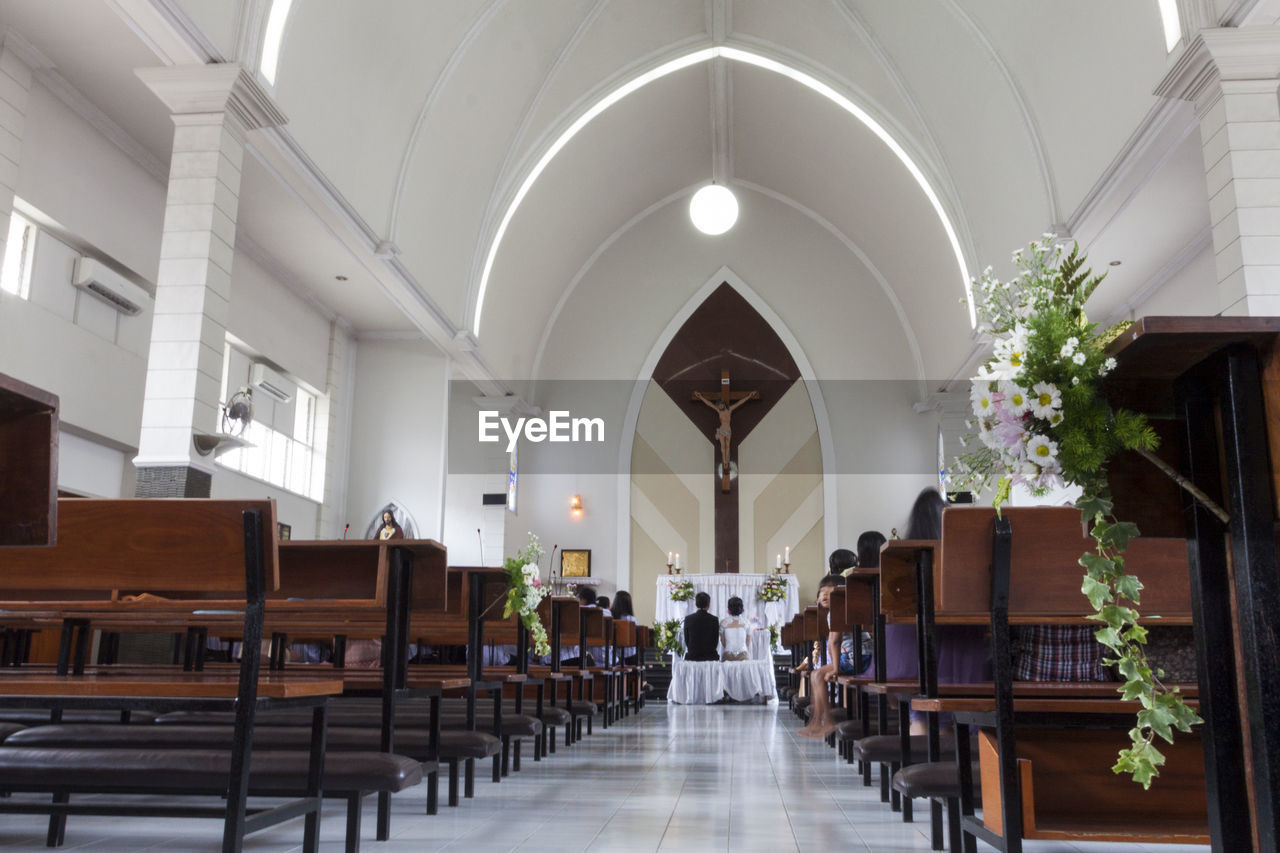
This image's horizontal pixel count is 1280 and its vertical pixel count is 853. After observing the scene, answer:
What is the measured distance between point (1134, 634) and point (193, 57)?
5.99 m

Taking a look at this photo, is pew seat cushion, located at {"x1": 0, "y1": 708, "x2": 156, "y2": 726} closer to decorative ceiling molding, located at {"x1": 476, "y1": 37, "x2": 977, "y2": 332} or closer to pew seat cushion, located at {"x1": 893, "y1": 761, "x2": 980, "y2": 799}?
pew seat cushion, located at {"x1": 893, "y1": 761, "x2": 980, "y2": 799}

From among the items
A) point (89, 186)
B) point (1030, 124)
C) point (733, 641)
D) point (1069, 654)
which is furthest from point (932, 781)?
point (733, 641)

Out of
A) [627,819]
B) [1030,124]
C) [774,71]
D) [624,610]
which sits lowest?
[627,819]

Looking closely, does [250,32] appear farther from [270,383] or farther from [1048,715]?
[1048,715]

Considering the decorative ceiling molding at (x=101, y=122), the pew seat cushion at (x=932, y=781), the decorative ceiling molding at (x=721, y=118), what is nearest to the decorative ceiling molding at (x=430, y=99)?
the decorative ceiling molding at (x=101, y=122)

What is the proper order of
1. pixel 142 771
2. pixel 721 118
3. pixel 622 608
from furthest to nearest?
pixel 721 118 → pixel 622 608 → pixel 142 771

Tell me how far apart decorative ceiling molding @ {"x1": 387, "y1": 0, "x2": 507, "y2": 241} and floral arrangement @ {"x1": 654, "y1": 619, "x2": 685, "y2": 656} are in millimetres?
4737

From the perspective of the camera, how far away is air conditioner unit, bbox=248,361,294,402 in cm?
923

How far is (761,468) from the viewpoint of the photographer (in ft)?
44.0

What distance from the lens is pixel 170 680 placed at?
208cm

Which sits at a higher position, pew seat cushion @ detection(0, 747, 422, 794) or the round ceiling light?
the round ceiling light

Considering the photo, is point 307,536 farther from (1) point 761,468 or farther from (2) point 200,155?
(1) point 761,468

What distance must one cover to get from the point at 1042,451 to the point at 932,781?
1334mm

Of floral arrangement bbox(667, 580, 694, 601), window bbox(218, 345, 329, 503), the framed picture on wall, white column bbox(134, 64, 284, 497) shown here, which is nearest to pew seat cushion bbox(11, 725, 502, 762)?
white column bbox(134, 64, 284, 497)
